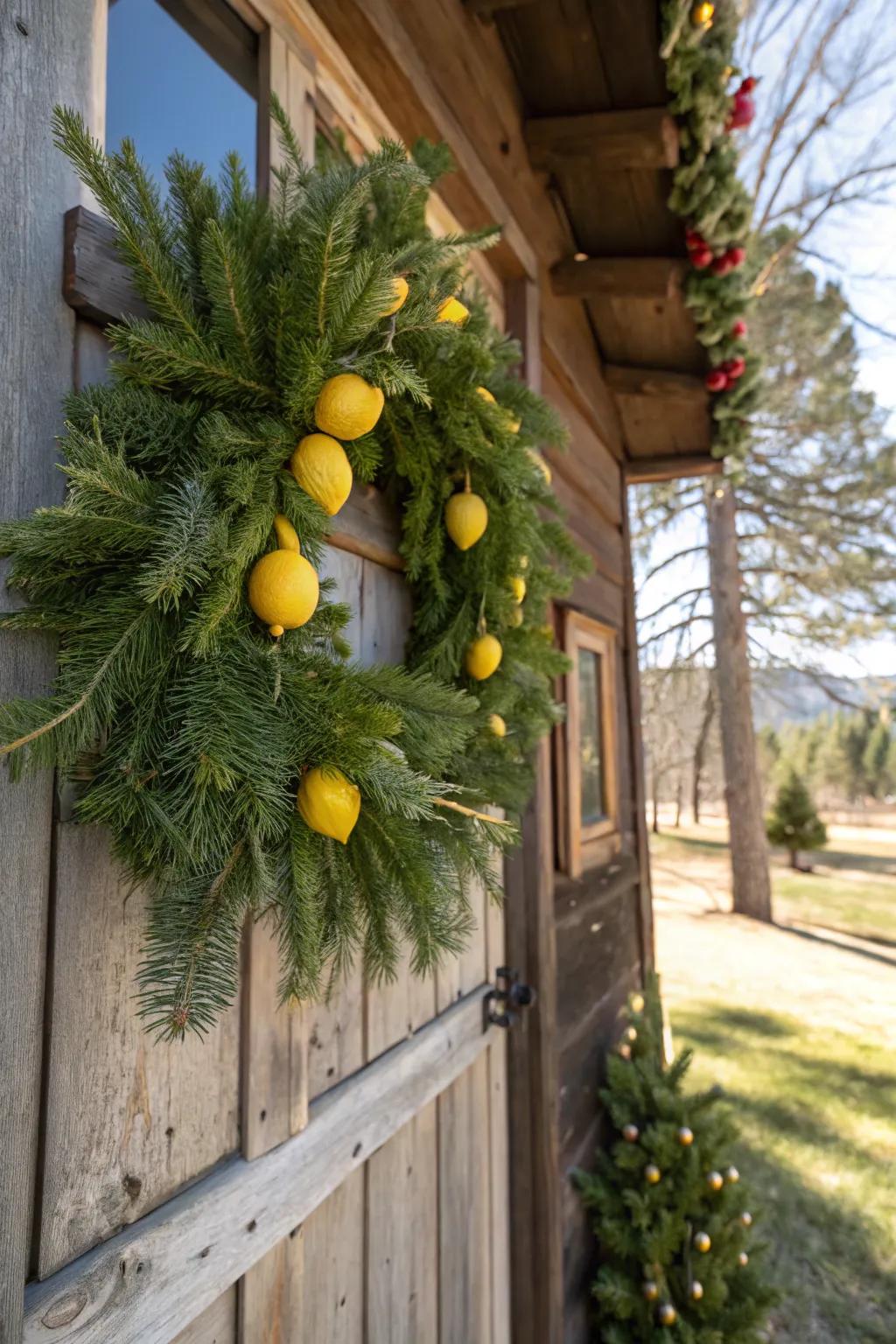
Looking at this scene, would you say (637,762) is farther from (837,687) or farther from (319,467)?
(837,687)

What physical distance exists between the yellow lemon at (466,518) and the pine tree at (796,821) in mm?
11176

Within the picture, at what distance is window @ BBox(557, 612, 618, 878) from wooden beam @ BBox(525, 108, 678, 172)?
1367 millimetres

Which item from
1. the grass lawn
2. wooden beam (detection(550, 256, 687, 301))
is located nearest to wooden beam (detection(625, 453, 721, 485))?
wooden beam (detection(550, 256, 687, 301))

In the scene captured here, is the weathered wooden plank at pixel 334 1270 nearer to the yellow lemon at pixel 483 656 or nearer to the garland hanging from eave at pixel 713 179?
the yellow lemon at pixel 483 656

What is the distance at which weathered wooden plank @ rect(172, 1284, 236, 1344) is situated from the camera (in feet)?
2.84

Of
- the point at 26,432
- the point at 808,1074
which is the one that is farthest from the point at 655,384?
the point at 808,1074

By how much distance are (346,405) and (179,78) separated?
0.90 meters

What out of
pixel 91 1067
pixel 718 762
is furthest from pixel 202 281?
pixel 718 762

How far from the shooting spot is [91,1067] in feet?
2.45

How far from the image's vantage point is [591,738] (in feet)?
9.84

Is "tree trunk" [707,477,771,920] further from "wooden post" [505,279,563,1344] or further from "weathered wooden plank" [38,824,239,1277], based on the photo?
"weathered wooden plank" [38,824,239,1277]

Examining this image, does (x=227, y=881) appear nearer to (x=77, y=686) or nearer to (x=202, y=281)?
(x=77, y=686)

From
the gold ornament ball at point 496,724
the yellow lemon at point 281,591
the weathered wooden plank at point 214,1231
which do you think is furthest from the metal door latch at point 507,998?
the yellow lemon at point 281,591

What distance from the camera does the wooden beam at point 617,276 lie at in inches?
96.5
